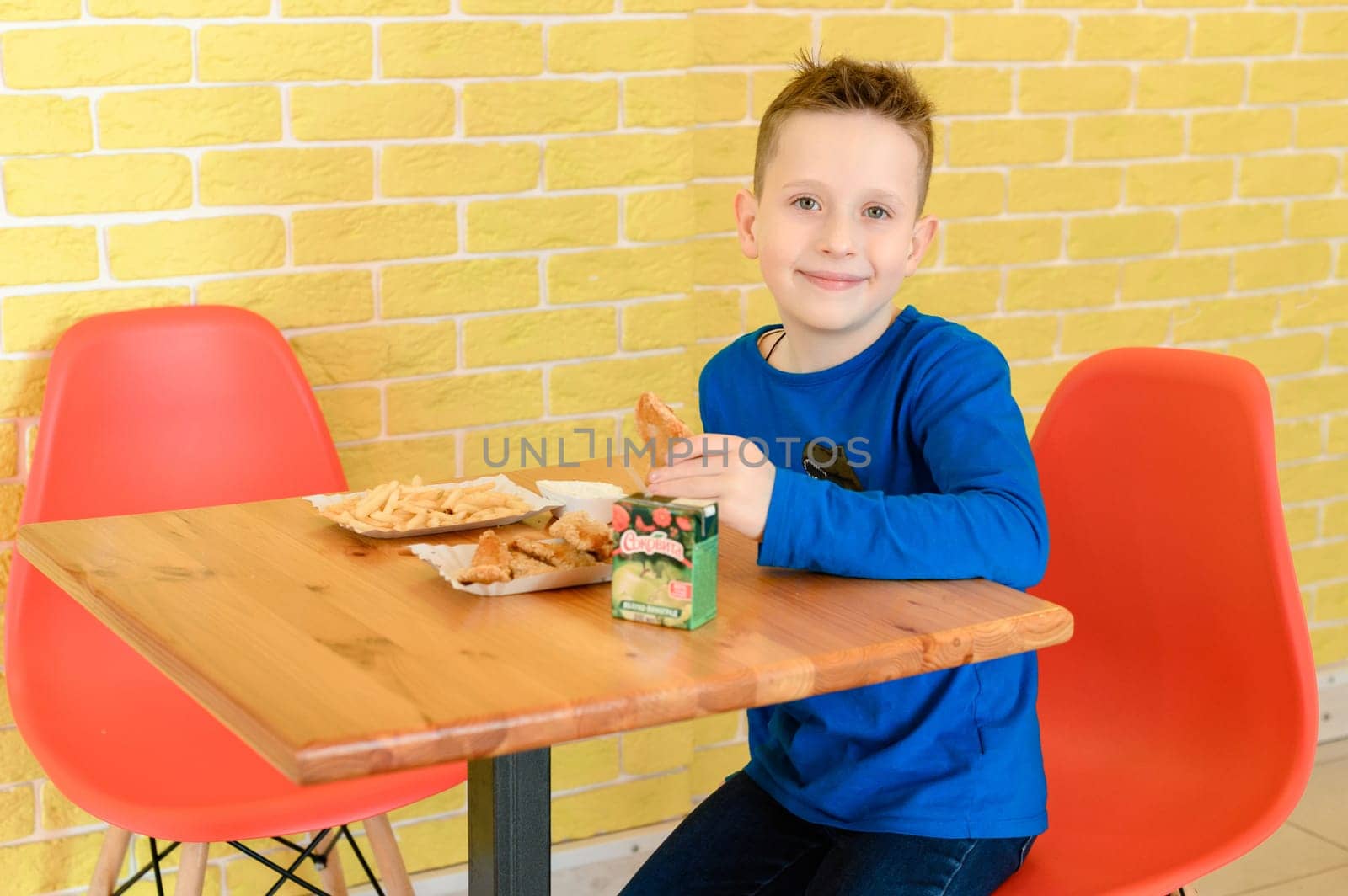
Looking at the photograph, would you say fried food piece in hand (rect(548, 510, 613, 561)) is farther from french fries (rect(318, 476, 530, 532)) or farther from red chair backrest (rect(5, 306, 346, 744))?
red chair backrest (rect(5, 306, 346, 744))

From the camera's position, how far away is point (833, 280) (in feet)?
4.66

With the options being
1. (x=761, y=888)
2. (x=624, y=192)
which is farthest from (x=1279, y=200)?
(x=761, y=888)

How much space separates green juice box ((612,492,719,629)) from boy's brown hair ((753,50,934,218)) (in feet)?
1.60

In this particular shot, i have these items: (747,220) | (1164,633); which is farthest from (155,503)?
(1164,633)

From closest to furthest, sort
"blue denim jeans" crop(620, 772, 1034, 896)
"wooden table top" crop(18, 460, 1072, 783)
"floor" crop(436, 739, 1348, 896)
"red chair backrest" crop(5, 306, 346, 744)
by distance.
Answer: "wooden table top" crop(18, 460, 1072, 783)
"blue denim jeans" crop(620, 772, 1034, 896)
"red chair backrest" crop(5, 306, 346, 744)
"floor" crop(436, 739, 1348, 896)

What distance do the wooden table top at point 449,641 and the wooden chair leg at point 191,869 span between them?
490mm

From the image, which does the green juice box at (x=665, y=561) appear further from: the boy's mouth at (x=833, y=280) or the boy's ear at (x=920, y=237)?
the boy's ear at (x=920, y=237)

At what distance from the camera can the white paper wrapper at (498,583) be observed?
3.84 feet

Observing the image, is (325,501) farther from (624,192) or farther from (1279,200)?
(1279,200)

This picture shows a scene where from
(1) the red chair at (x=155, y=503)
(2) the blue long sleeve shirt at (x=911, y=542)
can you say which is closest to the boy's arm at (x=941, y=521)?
(2) the blue long sleeve shirt at (x=911, y=542)

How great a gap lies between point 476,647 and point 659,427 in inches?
10.9

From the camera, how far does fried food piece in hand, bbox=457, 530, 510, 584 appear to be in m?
1.17

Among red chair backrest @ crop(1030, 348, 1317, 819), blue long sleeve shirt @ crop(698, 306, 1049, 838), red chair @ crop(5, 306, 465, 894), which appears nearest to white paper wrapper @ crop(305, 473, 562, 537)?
blue long sleeve shirt @ crop(698, 306, 1049, 838)

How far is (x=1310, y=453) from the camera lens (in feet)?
9.55
